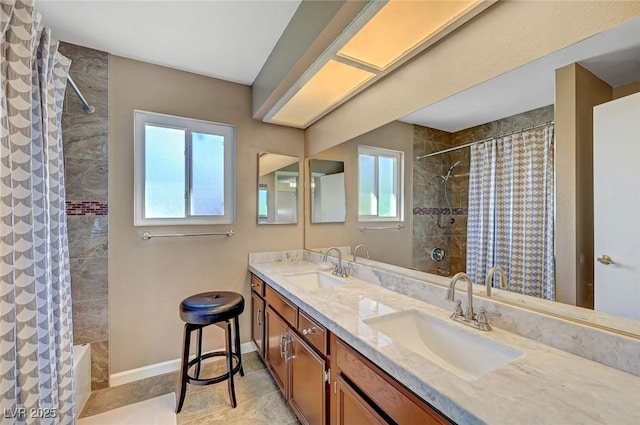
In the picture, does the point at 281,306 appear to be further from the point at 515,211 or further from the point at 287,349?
the point at 515,211

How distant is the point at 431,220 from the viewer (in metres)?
1.50

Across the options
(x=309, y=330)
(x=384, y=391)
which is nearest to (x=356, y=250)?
(x=309, y=330)

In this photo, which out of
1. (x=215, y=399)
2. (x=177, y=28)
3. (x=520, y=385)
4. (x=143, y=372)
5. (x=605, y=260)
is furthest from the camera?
(x=143, y=372)

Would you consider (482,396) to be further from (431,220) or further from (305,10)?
(305,10)

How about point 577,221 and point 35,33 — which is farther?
point 35,33

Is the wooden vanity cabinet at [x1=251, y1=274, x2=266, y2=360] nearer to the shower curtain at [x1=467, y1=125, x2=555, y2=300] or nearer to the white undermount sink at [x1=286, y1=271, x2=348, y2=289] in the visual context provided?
the white undermount sink at [x1=286, y1=271, x2=348, y2=289]

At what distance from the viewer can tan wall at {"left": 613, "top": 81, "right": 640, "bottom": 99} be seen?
2.49 ft

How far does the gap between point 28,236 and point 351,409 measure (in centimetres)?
163

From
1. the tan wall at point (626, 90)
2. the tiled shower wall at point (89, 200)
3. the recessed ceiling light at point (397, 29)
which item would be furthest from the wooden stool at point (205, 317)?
the tan wall at point (626, 90)

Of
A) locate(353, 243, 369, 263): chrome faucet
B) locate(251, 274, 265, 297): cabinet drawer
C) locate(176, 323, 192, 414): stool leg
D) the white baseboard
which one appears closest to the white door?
locate(353, 243, 369, 263): chrome faucet

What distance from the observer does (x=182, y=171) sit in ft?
7.44

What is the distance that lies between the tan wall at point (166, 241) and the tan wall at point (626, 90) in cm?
234

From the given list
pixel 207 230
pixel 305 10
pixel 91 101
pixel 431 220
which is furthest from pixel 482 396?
pixel 91 101

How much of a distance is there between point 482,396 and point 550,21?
4.15 ft
